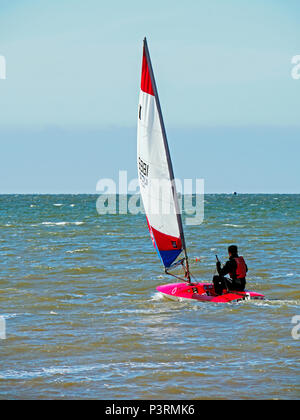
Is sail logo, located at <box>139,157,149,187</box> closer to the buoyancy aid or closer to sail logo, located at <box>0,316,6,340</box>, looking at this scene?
the buoyancy aid

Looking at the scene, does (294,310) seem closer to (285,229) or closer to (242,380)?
(242,380)

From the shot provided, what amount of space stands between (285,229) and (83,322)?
2949 centimetres

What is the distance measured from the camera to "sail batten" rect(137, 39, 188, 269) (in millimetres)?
15586

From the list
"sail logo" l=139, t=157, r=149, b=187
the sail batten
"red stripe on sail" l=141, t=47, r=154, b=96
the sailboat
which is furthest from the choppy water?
"red stripe on sail" l=141, t=47, r=154, b=96

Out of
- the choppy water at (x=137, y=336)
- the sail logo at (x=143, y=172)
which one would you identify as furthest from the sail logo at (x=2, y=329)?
the sail logo at (x=143, y=172)

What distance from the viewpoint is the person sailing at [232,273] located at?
15.3 m

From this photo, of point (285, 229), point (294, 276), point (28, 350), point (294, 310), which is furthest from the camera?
point (285, 229)

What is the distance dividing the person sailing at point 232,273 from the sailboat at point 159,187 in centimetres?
19

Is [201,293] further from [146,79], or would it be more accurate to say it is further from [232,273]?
[146,79]

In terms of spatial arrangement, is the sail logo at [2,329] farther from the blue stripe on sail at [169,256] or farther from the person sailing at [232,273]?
the person sailing at [232,273]

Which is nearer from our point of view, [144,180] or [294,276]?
[144,180]

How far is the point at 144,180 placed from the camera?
16.3 m

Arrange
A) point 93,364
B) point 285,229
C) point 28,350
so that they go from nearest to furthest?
point 93,364
point 28,350
point 285,229
